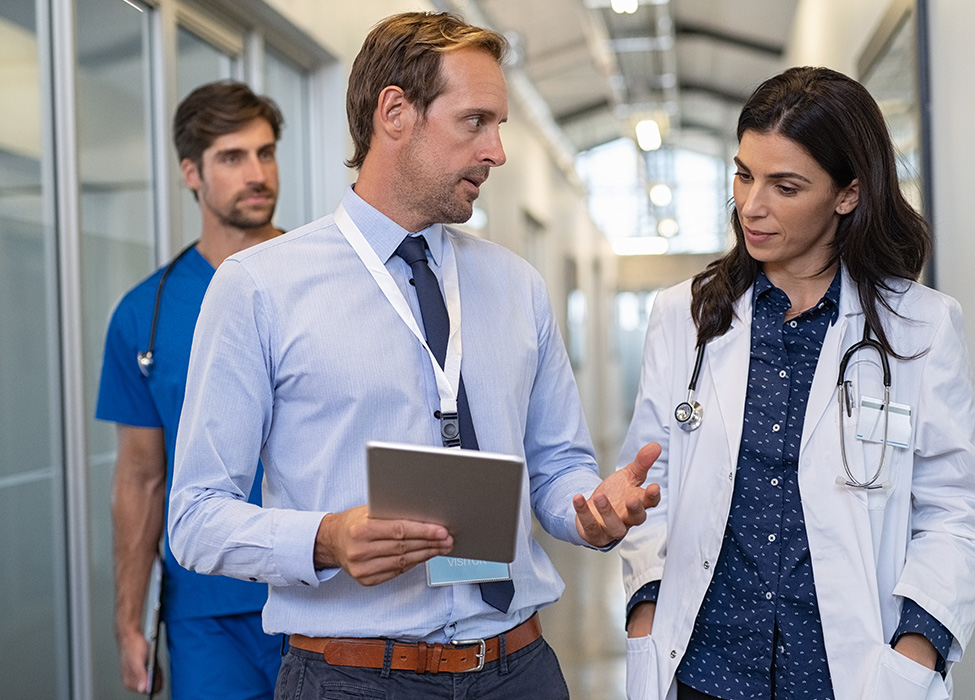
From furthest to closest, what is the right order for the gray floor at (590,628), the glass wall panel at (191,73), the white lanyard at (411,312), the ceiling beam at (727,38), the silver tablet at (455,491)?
the ceiling beam at (727,38)
the gray floor at (590,628)
the glass wall panel at (191,73)
the white lanyard at (411,312)
the silver tablet at (455,491)

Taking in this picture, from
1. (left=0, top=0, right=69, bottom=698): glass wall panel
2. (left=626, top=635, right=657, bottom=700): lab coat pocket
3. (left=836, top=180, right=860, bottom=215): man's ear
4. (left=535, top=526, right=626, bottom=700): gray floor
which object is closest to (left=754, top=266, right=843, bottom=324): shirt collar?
(left=836, top=180, right=860, bottom=215): man's ear

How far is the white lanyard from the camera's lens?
1638 mm

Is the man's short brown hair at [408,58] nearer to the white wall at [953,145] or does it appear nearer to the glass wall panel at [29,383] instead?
the glass wall panel at [29,383]

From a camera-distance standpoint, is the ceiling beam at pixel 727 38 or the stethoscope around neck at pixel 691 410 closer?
the stethoscope around neck at pixel 691 410

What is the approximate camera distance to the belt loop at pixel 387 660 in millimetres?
1543

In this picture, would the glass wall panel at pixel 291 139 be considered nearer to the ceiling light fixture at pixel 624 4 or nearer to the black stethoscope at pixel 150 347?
the black stethoscope at pixel 150 347

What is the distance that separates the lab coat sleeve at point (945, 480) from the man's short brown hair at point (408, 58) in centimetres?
95

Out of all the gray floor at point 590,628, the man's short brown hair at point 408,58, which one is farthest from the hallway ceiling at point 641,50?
the man's short brown hair at point 408,58

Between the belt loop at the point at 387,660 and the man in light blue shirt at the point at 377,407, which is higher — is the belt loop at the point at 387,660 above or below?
below

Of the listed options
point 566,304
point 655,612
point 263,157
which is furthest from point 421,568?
point 566,304

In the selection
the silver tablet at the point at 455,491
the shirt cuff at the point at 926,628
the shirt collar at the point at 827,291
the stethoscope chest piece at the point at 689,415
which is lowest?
the shirt cuff at the point at 926,628

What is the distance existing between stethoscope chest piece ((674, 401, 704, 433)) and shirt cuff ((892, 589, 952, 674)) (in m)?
0.47

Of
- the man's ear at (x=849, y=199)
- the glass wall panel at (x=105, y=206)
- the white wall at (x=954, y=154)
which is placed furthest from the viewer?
the glass wall panel at (x=105, y=206)

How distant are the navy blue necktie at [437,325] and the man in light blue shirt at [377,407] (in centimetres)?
1
